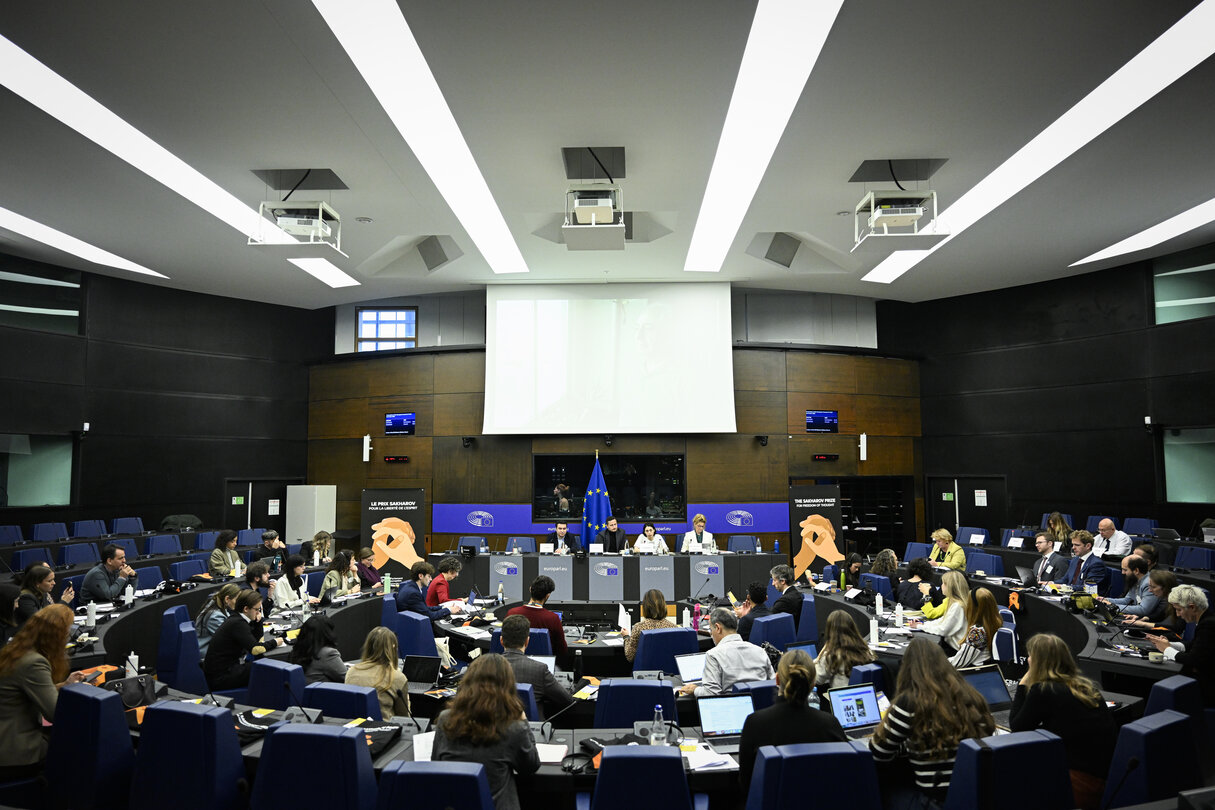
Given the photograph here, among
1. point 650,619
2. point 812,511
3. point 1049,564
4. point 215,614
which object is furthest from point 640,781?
point 812,511

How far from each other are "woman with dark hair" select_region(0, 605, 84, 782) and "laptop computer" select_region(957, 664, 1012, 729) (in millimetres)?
4755

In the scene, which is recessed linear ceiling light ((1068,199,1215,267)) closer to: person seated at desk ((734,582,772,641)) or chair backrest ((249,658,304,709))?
person seated at desk ((734,582,772,641))

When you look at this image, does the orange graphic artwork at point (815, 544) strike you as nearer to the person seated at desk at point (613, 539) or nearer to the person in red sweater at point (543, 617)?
the person seated at desk at point (613, 539)

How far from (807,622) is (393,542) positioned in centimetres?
800

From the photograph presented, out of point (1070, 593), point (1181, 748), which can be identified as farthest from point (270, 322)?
point (1181, 748)

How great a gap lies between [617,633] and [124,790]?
381cm

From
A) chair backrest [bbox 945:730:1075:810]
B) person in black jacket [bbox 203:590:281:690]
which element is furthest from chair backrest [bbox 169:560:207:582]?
chair backrest [bbox 945:730:1075:810]

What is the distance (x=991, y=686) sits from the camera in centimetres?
399

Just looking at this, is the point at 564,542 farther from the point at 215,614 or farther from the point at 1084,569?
the point at 1084,569

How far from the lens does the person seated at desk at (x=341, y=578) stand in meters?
7.60

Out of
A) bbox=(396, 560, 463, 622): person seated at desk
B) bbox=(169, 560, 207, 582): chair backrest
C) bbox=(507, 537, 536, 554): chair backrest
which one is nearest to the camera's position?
bbox=(396, 560, 463, 622): person seated at desk

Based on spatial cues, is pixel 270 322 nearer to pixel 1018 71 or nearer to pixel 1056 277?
pixel 1018 71

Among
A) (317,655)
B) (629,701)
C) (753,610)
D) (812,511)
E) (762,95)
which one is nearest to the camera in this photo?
(629,701)

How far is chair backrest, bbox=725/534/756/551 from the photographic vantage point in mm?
11367
